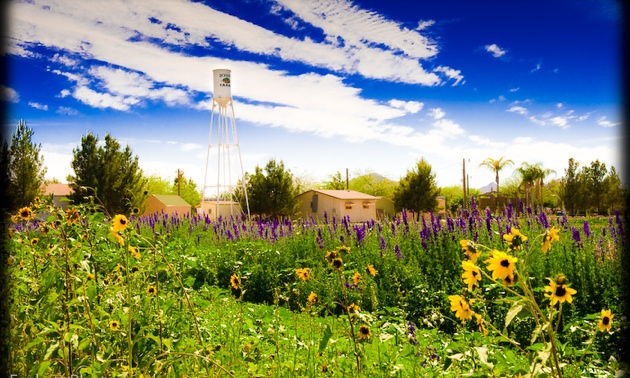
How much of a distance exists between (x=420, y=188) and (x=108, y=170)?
17.4m

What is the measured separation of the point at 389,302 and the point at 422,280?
0.46 meters

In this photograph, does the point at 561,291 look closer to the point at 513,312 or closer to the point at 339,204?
the point at 513,312

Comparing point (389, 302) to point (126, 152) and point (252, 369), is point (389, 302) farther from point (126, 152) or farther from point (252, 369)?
point (126, 152)

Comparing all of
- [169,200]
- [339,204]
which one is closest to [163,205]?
[169,200]

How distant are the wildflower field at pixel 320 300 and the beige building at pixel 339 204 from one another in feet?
70.7

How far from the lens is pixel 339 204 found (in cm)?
3130

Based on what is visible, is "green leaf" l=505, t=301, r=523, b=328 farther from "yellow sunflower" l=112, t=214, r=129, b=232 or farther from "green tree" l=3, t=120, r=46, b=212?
"green tree" l=3, t=120, r=46, b=212

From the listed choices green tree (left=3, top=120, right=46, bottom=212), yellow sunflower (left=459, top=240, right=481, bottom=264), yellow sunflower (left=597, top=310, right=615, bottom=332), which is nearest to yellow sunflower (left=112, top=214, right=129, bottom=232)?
yellow sunflower (left=459, top=240, right=481, bottom=264)

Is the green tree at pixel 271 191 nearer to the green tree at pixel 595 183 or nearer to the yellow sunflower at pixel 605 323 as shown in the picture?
the green tree at pixel 595 183

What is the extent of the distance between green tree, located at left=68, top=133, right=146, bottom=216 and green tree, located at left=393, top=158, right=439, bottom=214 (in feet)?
49.8

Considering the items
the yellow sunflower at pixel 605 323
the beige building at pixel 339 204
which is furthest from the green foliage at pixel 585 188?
the yellow sunflower at pixel 605 323

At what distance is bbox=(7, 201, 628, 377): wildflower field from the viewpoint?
6.33 ft

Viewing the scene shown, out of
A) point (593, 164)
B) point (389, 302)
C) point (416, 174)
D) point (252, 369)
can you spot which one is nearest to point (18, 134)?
point (389, 302)

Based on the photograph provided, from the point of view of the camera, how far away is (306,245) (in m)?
7.21
